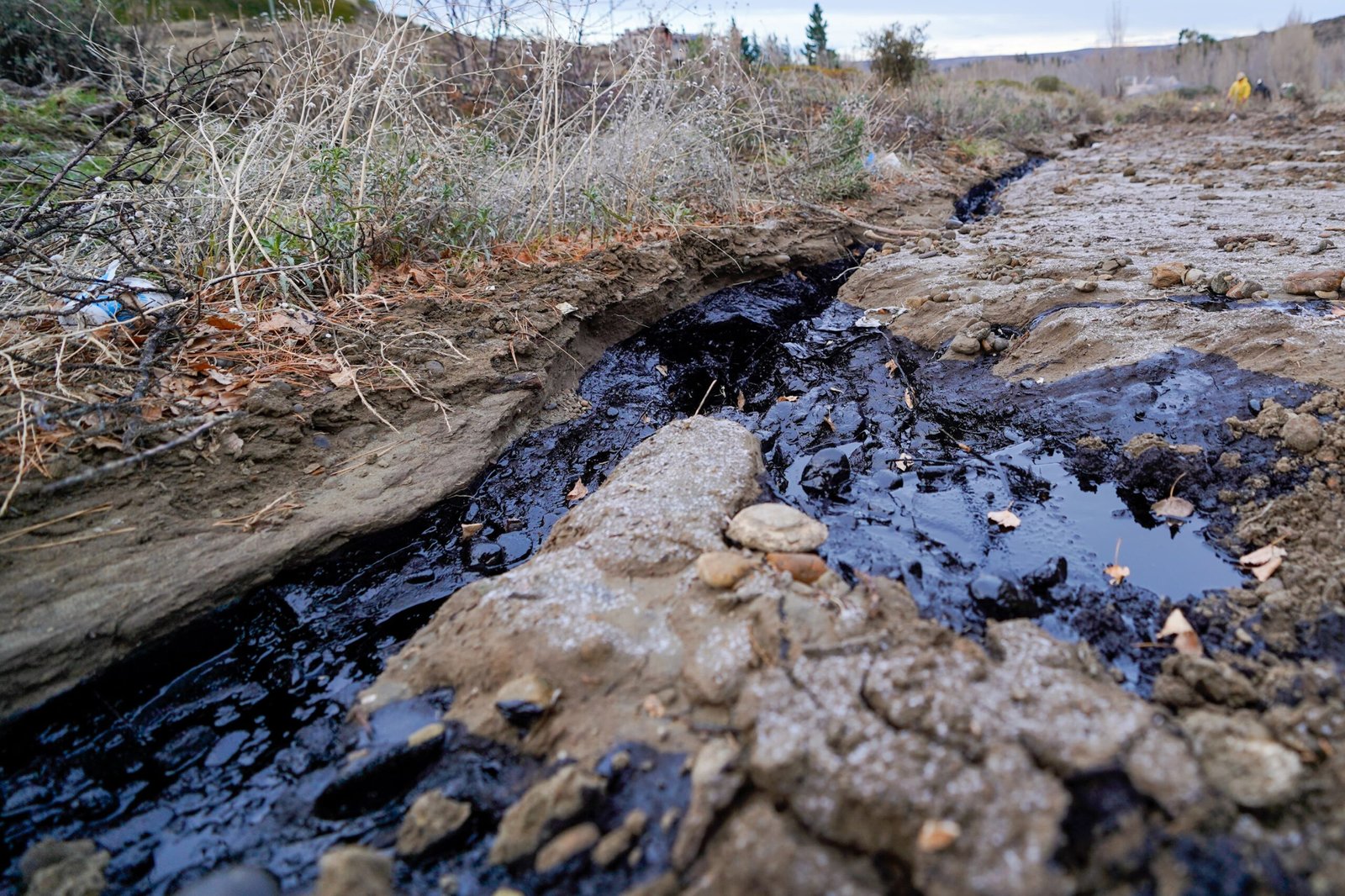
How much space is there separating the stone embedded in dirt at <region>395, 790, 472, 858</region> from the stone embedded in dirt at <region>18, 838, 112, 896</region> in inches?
23.3

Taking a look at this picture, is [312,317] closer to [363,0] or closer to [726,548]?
[726,548]

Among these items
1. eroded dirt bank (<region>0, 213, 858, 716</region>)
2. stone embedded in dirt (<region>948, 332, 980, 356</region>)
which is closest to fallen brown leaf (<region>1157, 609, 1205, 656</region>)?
stone embedded in dirt (<region>948, 332, 980, 356</region>)

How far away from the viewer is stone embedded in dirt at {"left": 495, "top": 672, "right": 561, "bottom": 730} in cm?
154

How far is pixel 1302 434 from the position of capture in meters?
2.28

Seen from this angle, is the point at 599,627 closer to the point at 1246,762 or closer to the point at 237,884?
the point at 237,884

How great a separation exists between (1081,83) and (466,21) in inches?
1163

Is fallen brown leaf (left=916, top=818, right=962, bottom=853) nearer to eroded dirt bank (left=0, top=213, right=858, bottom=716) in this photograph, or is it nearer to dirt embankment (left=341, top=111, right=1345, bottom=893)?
dirt embankment (left=341, top=111, right=1345, bottom=893)

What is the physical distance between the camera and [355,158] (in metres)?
3.59

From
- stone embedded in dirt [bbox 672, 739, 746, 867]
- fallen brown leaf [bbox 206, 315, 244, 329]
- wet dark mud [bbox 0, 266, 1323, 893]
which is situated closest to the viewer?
stone embedded in dirt [bbox 672, 739, 746, 867]

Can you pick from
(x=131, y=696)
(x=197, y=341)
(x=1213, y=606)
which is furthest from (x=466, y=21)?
(x=1213, y=606)

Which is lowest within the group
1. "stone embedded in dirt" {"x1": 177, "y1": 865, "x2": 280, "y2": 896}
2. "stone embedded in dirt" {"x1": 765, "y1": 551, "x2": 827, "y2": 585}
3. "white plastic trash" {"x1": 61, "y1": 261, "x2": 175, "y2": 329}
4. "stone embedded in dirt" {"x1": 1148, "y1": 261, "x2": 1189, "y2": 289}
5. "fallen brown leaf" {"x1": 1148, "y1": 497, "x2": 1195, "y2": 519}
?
"stone embedded in dirt" {"x1": 177, "y1": 865, "x2": 280, "y2": 896}

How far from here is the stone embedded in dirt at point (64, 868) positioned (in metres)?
1.34

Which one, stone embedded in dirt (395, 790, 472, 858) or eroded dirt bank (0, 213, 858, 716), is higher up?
eroded dirt bank (0, 213, 858, 716)

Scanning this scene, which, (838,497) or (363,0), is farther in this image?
(363,0)
